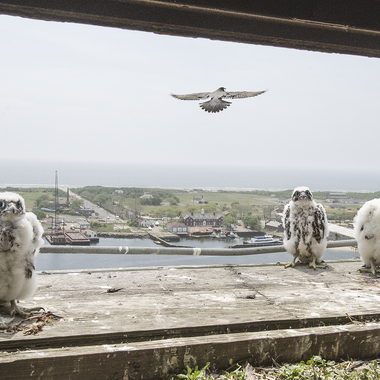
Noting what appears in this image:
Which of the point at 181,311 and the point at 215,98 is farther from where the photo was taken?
the point at 215,98

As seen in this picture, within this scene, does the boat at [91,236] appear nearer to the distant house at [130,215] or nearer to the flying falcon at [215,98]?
the distant house at [130,215]

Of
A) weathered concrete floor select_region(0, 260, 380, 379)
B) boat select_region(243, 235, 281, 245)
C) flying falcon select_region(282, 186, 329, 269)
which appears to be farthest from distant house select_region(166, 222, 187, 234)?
weathered concrete floor select_region(0, 260, 380, 379)

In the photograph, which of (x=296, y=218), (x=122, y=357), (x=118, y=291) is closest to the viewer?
(x=122, y=357)

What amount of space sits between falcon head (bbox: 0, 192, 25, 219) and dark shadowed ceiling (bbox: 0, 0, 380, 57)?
1.14 meters

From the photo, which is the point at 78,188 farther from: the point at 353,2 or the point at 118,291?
the point at 353,2

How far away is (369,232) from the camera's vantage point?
384cm

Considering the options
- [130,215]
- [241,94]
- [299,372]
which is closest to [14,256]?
[299,372]

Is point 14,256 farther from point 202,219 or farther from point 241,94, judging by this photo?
point 202,219

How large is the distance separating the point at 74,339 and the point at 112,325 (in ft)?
0.73

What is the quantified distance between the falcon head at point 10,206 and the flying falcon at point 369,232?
3317 mm

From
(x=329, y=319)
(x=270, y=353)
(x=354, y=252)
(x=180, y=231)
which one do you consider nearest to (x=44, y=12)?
(x=270, y=353)

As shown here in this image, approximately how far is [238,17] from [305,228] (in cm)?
308

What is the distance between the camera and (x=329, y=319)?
7.03 feet

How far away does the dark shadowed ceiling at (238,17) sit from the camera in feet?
5.98
